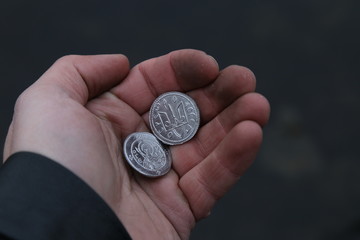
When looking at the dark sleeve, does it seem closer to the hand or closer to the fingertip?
the hand

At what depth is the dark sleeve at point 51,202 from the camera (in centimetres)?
115

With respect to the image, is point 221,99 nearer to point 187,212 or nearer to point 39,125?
point 187,212

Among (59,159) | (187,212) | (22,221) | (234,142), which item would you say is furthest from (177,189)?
(22,221)

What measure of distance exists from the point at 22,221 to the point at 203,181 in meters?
0.49

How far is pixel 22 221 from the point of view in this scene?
1125mm

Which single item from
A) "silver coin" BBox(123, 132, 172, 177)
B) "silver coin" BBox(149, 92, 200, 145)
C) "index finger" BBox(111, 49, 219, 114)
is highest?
"index finger" BBox(111, 49, 219, 114)

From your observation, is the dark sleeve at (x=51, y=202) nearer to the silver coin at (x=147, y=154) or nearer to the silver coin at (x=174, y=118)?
the silver coin at (x=147, y=154)

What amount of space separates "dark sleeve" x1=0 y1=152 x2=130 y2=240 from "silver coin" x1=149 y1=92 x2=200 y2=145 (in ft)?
1.21

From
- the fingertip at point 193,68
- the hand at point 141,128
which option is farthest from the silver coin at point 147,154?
the fingertip at point 193,68

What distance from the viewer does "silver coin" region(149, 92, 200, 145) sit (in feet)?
4.98

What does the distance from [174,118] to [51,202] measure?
504 millimetres

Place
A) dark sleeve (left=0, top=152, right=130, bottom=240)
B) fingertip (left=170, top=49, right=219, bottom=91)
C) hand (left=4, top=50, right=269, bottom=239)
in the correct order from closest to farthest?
A: 1. dark sleeve (left=0, top=152, right=130, bottom=240)
2. hand (left=4, top=50, right=269, bottom=239)
3. fingertip (left=170, top=49, right=219, bottom=91)

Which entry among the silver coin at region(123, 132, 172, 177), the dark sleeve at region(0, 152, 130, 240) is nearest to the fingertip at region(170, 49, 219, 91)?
the silver coin at region(123, 132, 172, 177)

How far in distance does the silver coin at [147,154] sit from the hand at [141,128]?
0.02 metres
